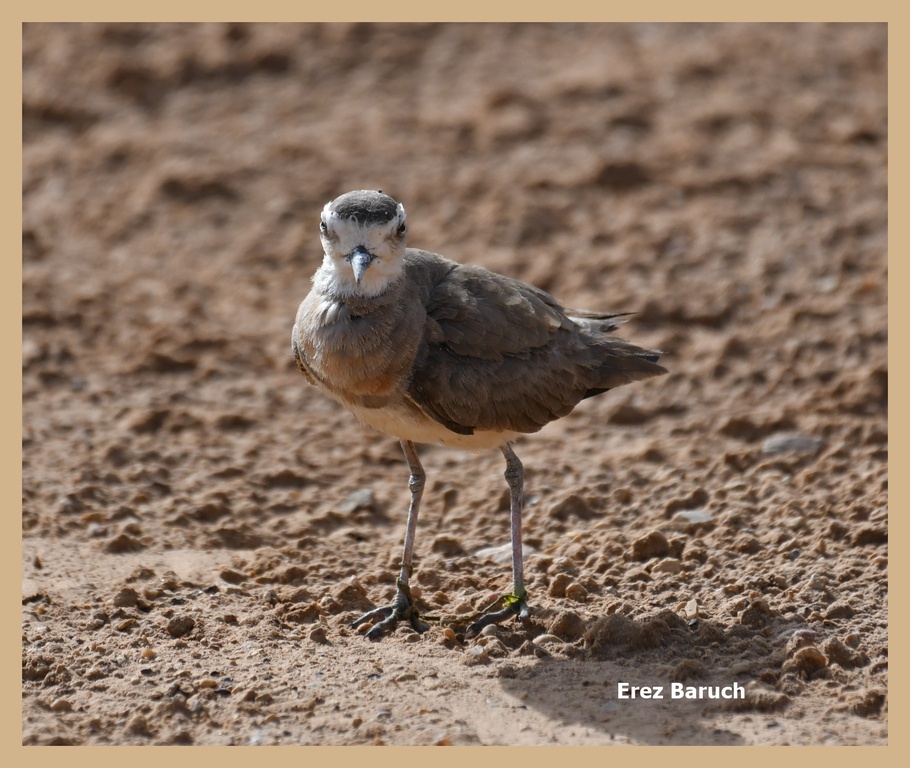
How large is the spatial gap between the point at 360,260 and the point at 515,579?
2.40 metres

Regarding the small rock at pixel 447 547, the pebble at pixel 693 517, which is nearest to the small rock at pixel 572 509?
the pebble at pixel 693 517

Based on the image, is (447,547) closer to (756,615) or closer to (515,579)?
(515,579)

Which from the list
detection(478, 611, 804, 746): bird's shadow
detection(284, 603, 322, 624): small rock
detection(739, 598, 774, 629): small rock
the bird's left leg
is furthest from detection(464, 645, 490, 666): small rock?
detection(739, 598, 774, 629): small rock

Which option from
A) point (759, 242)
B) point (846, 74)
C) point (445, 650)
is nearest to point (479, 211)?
point (759, 242)

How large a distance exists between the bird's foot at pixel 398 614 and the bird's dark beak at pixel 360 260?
218 cm

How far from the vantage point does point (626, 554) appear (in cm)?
877

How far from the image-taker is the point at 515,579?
8.19 m

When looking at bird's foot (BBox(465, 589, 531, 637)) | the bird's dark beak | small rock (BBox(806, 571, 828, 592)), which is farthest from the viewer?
small rock (BBox(806, 571, 828, 592))

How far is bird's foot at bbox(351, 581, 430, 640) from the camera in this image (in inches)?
320

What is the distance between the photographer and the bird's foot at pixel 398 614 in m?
8.13

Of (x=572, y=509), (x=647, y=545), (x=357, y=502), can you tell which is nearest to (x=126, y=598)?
(x=357, y=502)

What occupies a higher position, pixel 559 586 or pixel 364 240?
pixel 364 240

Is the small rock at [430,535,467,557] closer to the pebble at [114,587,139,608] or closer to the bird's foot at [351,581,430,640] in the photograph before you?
the bird's foot at [351,581,430,640]

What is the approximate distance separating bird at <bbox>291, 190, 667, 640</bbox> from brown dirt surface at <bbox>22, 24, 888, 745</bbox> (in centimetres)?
95
